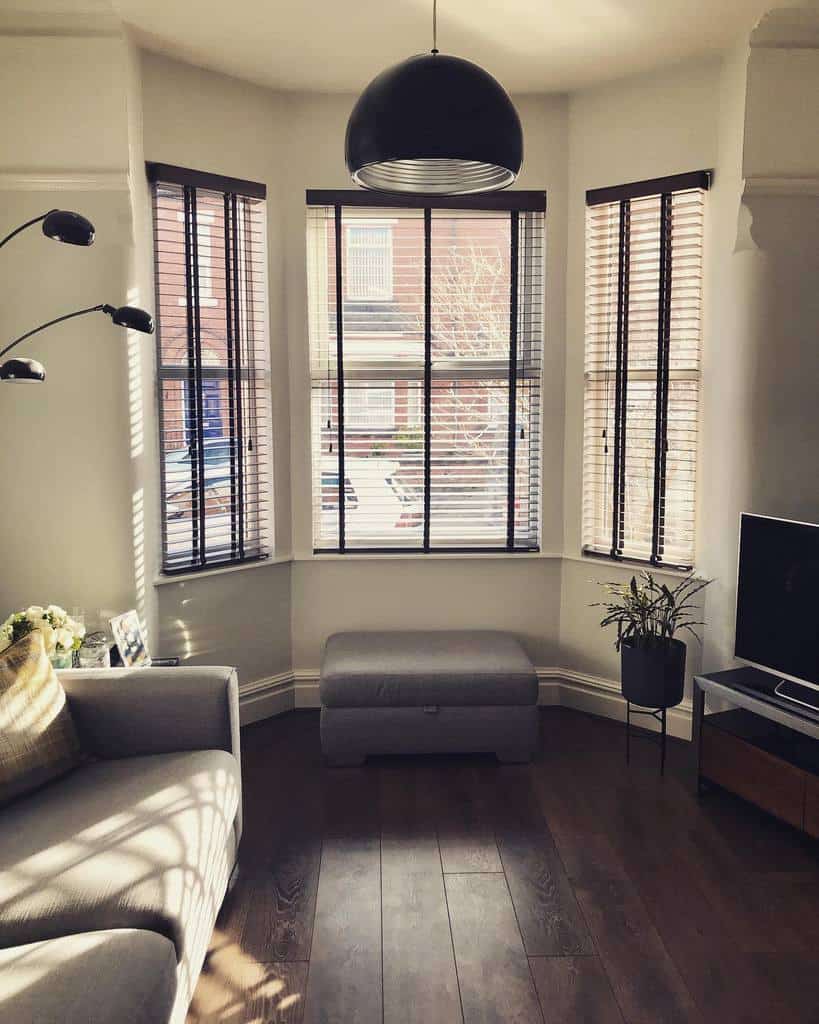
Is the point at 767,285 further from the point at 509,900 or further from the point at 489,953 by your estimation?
the point at 489,953

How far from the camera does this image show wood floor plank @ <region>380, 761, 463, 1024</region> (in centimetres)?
238

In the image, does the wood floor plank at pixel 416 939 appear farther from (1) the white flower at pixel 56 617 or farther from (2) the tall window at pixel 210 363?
(2) the tall window at pixel 210 363

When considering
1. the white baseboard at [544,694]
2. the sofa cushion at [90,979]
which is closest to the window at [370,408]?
the white baseboard at [544,694]

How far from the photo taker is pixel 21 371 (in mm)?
2842

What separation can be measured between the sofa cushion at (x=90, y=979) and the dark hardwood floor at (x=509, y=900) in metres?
0.53

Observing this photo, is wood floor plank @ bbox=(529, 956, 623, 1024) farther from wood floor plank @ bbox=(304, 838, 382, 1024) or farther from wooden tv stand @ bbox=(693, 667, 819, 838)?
wooden tv stand @ bbox=(693, 667, 819, 838)

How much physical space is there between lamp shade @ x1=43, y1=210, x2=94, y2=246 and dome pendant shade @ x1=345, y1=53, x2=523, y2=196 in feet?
3.79

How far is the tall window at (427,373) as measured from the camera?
4266mm

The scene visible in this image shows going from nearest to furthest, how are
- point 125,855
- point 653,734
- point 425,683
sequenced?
point 125,855
point 425,683
point 653,734

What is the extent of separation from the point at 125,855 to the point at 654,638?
228 centimetres

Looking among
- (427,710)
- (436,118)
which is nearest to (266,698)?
(427,710)

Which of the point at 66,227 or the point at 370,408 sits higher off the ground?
the point at 66,227

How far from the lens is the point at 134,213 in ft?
11.6

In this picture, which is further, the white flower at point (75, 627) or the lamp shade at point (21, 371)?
the white flower at point (75, 627)
